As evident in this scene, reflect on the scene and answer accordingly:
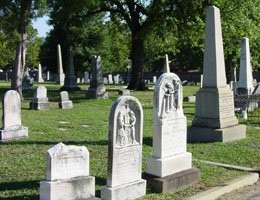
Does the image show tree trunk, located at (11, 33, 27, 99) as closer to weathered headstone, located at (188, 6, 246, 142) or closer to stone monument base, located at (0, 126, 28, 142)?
stone monument base, located at (0, 126, 28, 142)

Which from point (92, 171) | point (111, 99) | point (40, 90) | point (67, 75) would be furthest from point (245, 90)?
point (92, 171)

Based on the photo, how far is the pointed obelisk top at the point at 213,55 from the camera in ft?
39.5

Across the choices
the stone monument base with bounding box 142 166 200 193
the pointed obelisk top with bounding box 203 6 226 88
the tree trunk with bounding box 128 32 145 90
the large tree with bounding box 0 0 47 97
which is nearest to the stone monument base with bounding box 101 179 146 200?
the stone monument base with bounding box 142 166 200 193

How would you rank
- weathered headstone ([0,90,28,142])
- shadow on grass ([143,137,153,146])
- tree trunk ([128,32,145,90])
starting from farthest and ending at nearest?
tree trunk ([128,32,145,90])
weathered headstone ([0,90,28,142])
shadow on grass ([143,137,153,146])

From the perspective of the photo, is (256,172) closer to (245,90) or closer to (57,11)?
(245,90)

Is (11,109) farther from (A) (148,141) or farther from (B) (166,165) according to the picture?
(B) (166,165)

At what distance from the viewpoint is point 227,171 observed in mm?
8742

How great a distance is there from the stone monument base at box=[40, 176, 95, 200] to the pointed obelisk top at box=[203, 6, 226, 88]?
657cm

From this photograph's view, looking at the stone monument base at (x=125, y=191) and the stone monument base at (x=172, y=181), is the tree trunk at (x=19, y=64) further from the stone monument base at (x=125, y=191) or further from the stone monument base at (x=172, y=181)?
the stone monument base at (x=125, y=191)

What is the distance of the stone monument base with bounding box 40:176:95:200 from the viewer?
5.86 meters

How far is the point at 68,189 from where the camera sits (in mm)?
6012

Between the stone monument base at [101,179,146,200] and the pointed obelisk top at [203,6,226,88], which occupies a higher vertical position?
the pointed obelisk top at [203,6,226,88]

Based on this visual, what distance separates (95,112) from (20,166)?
1013 cm

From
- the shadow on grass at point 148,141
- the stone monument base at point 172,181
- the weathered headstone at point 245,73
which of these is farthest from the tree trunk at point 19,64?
the stone monument base at point 172,181
